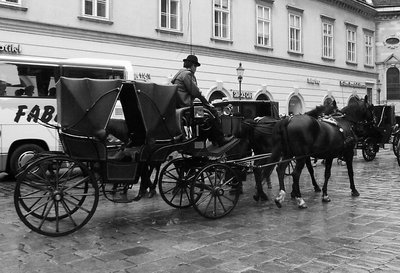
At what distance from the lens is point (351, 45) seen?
1221 inches

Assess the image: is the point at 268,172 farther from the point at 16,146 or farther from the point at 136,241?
the point at 16,146

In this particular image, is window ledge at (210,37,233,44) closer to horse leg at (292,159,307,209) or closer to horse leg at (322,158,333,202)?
horse leg at (322,158,333,202)

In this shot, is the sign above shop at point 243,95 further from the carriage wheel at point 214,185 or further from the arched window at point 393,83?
the arched window at point 393,83

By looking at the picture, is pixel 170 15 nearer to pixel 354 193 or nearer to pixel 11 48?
pixel 11 48

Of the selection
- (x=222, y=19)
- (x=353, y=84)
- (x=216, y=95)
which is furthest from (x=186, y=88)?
(x=353, y=84)

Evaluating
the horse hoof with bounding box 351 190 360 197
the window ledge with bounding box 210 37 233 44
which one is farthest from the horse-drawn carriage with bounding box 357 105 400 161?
the window ledge with bounding box 210 37 233 44

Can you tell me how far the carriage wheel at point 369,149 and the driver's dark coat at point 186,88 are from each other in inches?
409

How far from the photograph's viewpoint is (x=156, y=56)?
63.1ft

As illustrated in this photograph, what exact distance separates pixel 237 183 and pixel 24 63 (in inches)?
282

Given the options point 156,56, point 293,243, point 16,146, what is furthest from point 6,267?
point 156,56

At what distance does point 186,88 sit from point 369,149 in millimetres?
10833

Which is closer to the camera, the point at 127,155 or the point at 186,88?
the point at 127,155

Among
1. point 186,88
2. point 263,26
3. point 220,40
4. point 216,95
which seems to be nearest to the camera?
point 186,88

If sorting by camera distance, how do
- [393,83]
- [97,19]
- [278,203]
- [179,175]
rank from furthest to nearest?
1. [393,83]
2. [97,19]
3. [278,203]
4. [179,175]
